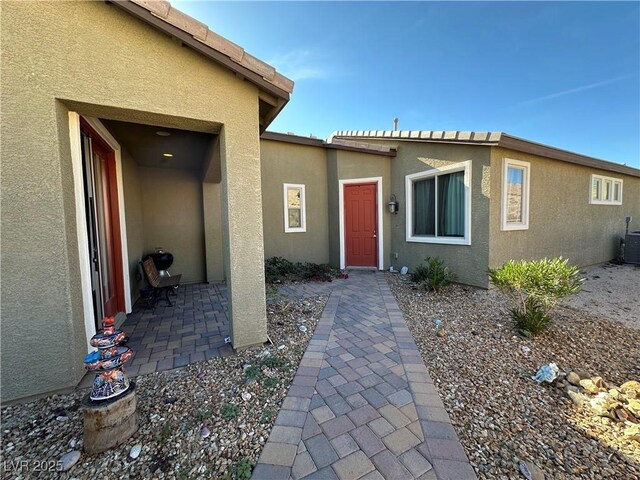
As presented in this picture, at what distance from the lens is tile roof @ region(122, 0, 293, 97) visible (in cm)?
222

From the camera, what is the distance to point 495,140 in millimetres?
4859

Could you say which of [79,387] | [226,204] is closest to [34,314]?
[79,387]

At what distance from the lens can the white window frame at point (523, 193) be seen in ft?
17.5

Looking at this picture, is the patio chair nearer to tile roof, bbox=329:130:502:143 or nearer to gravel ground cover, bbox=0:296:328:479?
gravel ground cover, bbox=0:296:328:479

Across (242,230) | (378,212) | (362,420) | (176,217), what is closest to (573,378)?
(362,420)

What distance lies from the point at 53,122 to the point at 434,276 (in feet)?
19.5

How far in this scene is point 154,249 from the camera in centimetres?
609

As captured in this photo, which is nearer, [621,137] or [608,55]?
[608,55]

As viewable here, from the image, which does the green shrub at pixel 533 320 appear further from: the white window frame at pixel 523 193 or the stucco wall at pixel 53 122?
the stucco wall at pixel 53 122

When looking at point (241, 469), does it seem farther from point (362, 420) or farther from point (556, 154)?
point (556, 154)

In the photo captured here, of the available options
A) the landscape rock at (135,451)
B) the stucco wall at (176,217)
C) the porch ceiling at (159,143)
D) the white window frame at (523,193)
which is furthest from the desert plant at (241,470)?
the white window frame at (523,193)

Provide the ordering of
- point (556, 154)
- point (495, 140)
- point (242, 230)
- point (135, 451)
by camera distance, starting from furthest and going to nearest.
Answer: point (556, 154) < point (495, 140) < point (242, 230) < point (135, 451)

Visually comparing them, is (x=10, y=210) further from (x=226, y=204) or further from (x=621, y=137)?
(x=621, y=137)

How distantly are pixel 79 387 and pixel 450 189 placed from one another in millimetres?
6889
